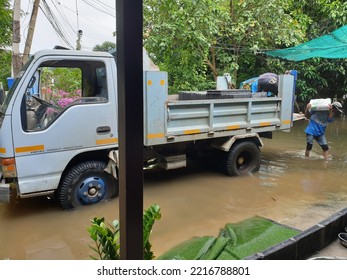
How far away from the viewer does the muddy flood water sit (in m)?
3.41

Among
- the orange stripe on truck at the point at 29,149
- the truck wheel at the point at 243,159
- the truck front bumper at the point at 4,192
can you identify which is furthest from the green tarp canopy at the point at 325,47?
the truck front bumper at the point at 4,192

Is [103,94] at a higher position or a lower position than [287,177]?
higher

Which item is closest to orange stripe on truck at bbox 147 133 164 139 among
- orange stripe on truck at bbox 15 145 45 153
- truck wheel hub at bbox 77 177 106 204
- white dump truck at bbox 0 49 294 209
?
white dump truck at bbox 0 49 294 209

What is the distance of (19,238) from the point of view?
3471 millimetres

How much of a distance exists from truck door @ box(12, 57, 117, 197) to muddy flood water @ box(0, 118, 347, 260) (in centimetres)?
52

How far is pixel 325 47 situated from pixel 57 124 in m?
5.98

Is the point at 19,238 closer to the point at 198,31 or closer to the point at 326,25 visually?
the point at 198,31

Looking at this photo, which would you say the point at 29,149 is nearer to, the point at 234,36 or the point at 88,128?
the point at 88,128

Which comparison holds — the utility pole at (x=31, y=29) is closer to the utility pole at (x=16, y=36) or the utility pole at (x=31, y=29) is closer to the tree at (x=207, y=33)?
the utility pole at (x=16, y=36)

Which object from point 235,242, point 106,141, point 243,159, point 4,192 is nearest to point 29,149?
point 4,192

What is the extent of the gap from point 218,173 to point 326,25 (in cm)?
801

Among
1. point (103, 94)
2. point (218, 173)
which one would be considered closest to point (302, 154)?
point (218, 173)

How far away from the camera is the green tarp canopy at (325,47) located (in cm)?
637

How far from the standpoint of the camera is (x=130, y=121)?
1368 millimetres
